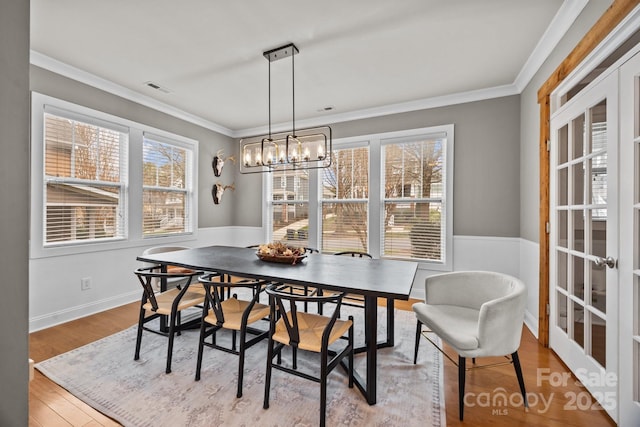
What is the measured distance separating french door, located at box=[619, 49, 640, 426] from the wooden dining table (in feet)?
3.72

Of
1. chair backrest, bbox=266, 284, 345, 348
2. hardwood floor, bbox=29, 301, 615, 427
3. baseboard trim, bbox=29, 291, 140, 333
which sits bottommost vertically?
hardwood floor, bbox=29, 301, 615, 427

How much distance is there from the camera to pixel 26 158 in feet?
2.62

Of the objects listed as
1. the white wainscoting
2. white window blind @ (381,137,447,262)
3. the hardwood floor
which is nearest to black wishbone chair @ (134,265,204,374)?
the hardwood floor

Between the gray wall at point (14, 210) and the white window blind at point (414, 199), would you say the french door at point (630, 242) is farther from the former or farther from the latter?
the gray wall at point (14, 210)

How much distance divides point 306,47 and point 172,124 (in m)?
2.61

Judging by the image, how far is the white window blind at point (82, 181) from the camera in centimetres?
301

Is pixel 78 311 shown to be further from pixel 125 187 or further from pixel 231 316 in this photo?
pixel 231 316

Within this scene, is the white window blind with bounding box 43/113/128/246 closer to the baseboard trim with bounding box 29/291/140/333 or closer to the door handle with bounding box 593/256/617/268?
the baseboard trim with bounding box 29/291/140/333

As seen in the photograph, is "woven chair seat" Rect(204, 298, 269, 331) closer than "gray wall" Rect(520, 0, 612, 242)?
Yes

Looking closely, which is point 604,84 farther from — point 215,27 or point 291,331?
point 215,27

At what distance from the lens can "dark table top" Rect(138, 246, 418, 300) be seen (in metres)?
1.85

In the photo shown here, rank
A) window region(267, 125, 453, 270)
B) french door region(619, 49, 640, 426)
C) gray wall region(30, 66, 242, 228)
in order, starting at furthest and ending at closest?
window region(267, 125, 453, 270)
gray wall region(30, 66, 242, 228)
french door region(619, 49, 640, 426)

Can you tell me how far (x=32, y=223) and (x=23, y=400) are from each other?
2853mm

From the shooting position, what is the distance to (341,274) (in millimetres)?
2176
